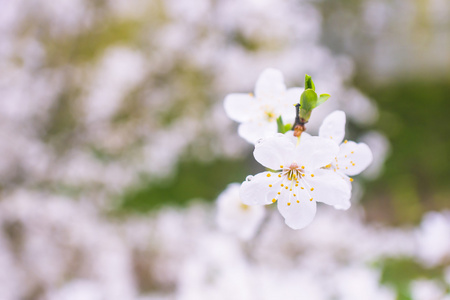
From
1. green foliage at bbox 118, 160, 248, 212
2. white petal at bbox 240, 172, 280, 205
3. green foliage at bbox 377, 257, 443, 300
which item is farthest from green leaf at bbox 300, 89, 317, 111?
green foliage at bbox 118, 160, 248, 212

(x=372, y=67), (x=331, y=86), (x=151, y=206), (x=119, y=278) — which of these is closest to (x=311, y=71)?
(x=331, y=86)

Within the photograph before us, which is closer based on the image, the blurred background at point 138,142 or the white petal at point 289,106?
the white petal at point 289,106

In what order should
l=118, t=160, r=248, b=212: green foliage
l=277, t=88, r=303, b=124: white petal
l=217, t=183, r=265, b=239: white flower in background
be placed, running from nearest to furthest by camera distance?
l=277, t=88, r=303, b=124: white petal → l=217, t=183, r=265, b=239: white flower in background → l=118, t=160, r=248, b=212: green foliage

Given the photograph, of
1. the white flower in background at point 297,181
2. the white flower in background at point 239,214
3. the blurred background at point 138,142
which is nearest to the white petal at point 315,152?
the white flower in background at point 297,181

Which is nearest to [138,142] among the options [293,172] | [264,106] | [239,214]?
[239,214]

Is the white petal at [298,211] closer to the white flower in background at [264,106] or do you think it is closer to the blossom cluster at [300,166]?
the blossom cluster at [300,166]

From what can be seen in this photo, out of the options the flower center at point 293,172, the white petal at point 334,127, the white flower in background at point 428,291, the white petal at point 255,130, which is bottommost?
the white flower in background at point 428,291

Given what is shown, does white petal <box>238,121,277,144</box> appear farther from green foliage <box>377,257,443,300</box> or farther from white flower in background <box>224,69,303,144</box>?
green foliage <box>377,257,443,300</box>
